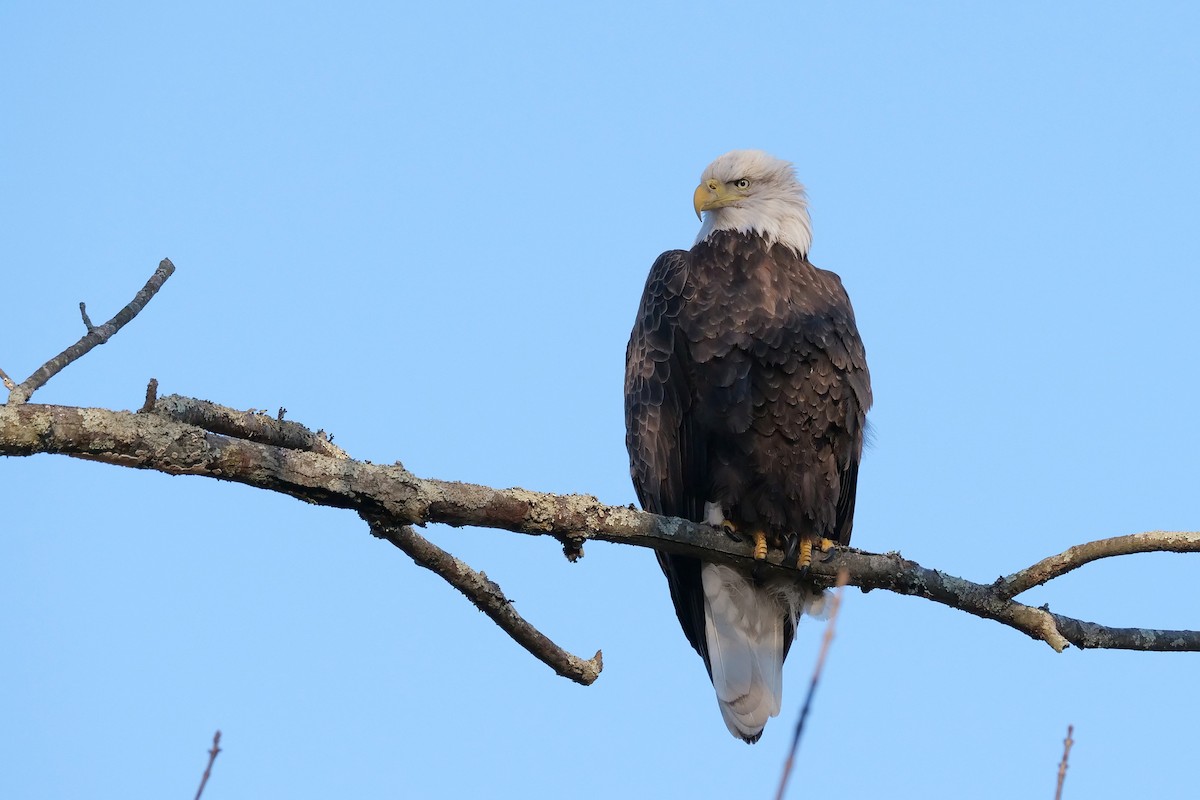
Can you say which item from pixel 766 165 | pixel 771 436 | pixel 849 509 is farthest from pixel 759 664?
pixel 766 165

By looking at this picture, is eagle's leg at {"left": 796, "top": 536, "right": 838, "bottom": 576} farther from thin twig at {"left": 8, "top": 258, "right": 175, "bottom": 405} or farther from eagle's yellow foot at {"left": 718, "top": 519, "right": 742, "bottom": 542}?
thin twig at {"left": 8, "top": 258, "right": 175, "bottom": 405}

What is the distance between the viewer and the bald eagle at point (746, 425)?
198 inches

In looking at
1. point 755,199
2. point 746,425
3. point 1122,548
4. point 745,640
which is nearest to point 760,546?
point 746,425

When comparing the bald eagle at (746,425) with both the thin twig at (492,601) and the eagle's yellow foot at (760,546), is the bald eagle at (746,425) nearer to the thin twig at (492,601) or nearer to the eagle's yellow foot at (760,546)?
the eagle's yellow foot at (760,546)

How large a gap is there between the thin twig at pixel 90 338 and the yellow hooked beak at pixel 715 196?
10.6ft

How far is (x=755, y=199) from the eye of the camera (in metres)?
6.07

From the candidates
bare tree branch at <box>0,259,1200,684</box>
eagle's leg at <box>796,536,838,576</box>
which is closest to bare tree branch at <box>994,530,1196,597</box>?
bare tree branch at <box>0,259,1200,684</box>

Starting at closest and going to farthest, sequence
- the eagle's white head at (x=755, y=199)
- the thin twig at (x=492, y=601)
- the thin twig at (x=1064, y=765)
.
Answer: the thin twig at (x=1064, y=765), the thin twig at (x=492, y=601), the eagle's white head at (x=755, y=199)

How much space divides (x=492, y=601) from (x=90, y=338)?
142cm

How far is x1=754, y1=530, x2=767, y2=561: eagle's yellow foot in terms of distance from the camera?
16.6ft

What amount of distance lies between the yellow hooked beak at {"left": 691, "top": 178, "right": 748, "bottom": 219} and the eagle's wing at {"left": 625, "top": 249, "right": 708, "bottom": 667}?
62cm

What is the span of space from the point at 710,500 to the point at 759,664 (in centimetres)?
95

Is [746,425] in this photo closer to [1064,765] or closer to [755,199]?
[755,199]

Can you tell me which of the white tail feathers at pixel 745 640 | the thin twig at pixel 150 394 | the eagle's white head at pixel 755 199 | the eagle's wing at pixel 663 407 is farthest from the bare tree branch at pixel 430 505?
the eagle's white head at pixel 755 199
